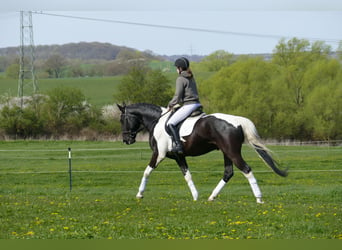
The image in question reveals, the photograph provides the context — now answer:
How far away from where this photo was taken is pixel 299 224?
8.87 m

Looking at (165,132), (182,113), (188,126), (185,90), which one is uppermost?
(185,90)

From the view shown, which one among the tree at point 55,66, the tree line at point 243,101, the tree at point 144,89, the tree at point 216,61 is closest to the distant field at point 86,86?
the tree at point 216,61

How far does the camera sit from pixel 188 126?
12.8 m

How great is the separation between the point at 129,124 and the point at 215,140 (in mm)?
2738

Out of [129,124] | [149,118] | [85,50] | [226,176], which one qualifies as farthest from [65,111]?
[85,50]

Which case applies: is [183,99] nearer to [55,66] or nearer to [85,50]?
[55,66]

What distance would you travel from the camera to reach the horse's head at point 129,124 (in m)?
14.3

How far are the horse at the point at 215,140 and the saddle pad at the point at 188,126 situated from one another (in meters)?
0.07

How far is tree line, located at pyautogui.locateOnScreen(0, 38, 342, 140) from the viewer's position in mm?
55281

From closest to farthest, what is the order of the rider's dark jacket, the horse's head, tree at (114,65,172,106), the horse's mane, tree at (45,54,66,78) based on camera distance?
the rider's dark jacket
the horse's mane
the horse's head
tree at (114,65,172,106)
tree at (45,54,66,78)

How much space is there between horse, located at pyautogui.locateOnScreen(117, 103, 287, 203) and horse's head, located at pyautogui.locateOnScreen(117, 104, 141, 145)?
6.0 inches

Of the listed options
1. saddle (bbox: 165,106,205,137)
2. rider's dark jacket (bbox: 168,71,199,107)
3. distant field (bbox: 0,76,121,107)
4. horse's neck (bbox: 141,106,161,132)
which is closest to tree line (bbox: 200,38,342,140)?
distant field (bbox: 0,76,121,107)

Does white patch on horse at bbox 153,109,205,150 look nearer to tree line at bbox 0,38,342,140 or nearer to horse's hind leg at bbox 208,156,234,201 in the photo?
horse's hind leg at bbox 208,156,234,201

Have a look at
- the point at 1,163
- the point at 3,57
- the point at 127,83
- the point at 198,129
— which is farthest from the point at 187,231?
the point at 3,57
